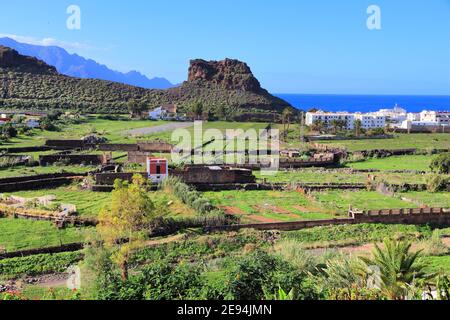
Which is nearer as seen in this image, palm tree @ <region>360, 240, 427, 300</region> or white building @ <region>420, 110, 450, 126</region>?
palm tree @ <region>360, 240, 427, 300</region>

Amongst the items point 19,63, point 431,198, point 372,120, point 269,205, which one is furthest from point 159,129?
point 19,63

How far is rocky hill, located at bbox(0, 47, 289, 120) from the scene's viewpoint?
88.8 m

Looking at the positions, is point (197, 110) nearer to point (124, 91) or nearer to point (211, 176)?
point (124, 91)

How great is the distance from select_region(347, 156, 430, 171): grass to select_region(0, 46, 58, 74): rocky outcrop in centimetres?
7612

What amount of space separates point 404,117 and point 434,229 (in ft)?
314

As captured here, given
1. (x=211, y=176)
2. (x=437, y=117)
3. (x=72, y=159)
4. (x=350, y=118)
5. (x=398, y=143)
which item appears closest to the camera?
(x=211, y=176)

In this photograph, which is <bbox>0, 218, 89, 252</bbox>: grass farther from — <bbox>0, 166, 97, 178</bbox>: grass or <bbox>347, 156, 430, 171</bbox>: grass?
<bbox>347, 156, 430, 171</bbox>: grass

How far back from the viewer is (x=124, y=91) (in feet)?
344

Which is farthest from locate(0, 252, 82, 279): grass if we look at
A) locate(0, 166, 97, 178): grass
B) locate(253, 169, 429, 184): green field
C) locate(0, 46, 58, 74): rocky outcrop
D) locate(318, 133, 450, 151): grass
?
locate(0, 46, 58, 74): rocky outcrop

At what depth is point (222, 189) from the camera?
35500 mm

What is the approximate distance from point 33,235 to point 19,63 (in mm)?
91101

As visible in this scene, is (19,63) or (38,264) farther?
(19,63)
